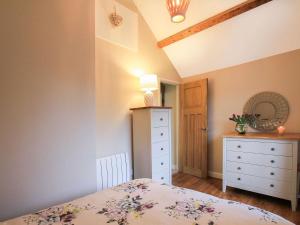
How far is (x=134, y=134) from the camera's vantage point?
2.76 metres

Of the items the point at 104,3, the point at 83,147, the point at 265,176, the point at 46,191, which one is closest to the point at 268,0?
the point at 104,3

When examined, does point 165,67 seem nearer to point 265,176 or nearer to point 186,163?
point 186,163

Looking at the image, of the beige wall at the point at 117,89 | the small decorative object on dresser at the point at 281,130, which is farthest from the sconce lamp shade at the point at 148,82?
the small decorative object on dresser at the point at 281,130

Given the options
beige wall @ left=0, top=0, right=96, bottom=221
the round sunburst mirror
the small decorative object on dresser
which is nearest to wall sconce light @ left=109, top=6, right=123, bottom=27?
beige wall @ left=0, top=0, right=96, bottom=221

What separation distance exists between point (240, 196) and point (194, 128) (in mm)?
1428

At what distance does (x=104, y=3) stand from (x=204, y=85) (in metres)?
2.20

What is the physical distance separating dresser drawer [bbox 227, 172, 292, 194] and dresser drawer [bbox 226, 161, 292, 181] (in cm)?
6

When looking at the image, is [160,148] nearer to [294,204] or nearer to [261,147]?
[261,147]

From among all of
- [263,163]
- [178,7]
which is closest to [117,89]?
[178,7]

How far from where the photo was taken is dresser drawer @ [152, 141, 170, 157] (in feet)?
8.38

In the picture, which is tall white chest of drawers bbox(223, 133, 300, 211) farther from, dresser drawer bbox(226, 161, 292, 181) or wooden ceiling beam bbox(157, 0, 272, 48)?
wooden ceiling beam bbox(157, 0, 272, 48)

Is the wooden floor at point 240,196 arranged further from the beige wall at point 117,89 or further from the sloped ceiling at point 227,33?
the sloped ceiling at point 227,33

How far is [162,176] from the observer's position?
2660mm

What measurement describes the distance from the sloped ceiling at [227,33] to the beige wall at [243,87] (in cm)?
14
